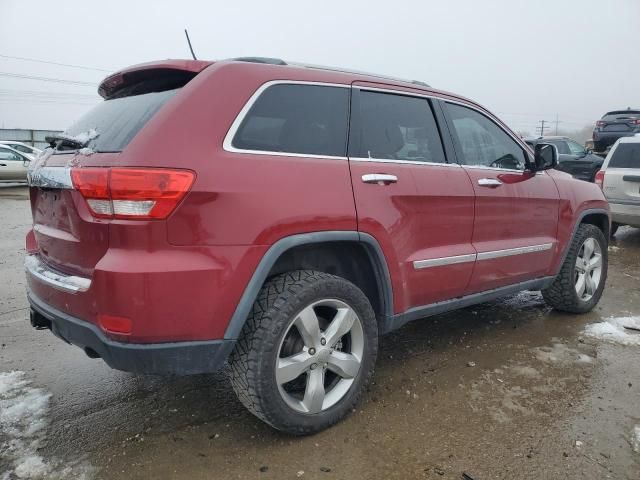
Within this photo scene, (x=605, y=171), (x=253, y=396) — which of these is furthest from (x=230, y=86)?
(x=605, y=171)

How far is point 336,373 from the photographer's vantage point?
259cm

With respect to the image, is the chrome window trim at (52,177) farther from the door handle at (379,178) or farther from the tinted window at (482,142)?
the tinted window at (482,142)

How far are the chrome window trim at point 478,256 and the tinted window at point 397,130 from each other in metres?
0.62

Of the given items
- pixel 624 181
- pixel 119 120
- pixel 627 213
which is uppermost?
pixel 119 120

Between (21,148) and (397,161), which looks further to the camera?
(21,148)

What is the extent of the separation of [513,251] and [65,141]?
9.68 feet

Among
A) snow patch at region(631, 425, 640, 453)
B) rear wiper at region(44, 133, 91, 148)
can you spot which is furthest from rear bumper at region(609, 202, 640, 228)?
rear wiper at region(44, 133, 91, 148)

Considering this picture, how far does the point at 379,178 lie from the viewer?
2.66 metres

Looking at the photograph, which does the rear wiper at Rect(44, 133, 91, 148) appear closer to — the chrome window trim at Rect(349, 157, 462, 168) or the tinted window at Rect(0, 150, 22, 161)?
the chrome window trim at Rect(349, 157, 462, 168)

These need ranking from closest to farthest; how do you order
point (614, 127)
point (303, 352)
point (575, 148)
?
point (303, 352)
point (575, 148)
point (614, 127)

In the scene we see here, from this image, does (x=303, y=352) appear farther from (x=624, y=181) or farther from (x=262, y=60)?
(x=624, y=181)

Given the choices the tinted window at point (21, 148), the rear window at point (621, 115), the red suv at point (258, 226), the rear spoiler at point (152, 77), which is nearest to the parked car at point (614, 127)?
the rear window at point (621, 115)

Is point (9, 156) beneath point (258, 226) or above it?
beneath

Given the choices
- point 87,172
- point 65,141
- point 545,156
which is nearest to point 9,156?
point 65,141
